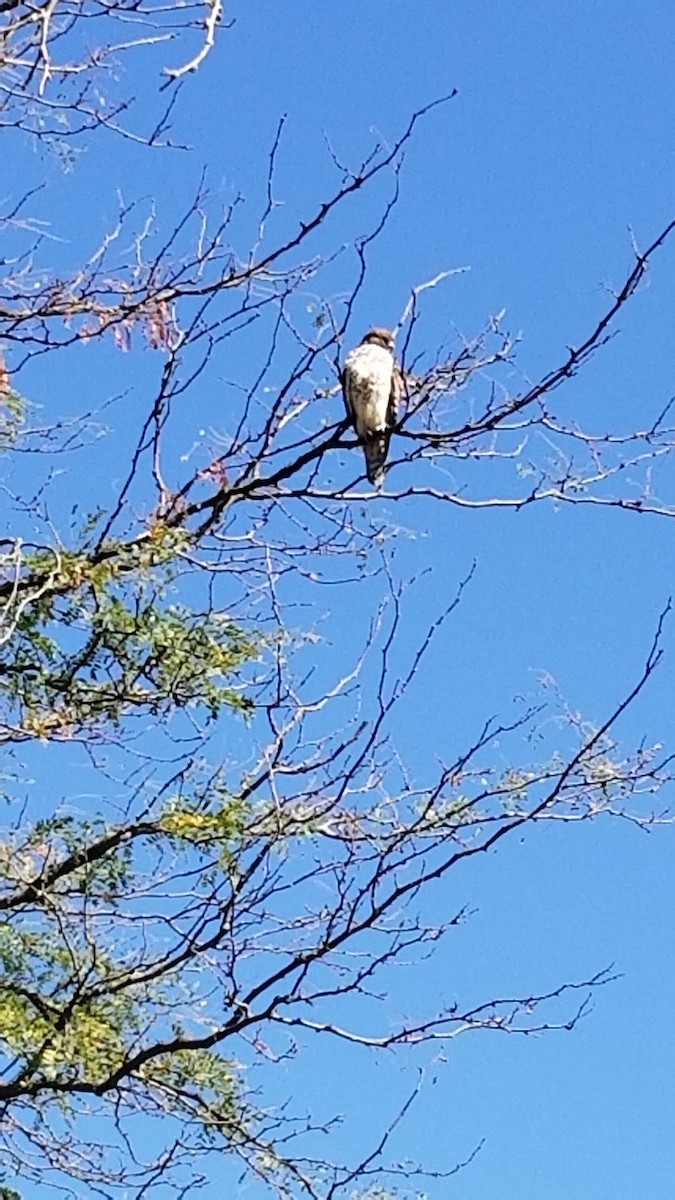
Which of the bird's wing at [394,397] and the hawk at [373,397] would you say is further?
the bird's wing at [394,397]

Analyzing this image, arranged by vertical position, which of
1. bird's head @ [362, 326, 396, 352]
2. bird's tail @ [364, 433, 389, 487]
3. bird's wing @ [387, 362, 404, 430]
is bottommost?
bird's tail @ [364, 433, 389, 487]

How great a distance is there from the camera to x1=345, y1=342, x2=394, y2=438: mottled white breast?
16.5ft

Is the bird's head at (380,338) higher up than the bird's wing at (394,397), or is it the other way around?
the bird's head at (380,338)

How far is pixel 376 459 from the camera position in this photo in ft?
16.5

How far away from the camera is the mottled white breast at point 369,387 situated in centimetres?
504

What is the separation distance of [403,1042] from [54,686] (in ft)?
4.91

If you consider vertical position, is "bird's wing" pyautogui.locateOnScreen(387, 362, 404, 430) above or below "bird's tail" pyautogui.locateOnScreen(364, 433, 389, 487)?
above

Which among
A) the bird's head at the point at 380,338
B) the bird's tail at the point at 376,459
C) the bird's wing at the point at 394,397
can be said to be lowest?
the bird's tail at the point at 376,459

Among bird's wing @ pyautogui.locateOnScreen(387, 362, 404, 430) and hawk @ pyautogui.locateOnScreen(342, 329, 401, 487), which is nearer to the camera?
hawk @ pyautogui.locateOnScreen(342, 329, 401, 487)

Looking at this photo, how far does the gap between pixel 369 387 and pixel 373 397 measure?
0.12 feet

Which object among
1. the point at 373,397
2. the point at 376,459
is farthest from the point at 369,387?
the point at 376,459

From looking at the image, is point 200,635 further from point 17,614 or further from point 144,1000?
point 144,1000

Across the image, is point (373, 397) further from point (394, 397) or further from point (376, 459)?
point (376, 459)

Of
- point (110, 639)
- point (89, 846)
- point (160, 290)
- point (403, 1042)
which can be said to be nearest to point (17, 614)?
point (110, 639)
